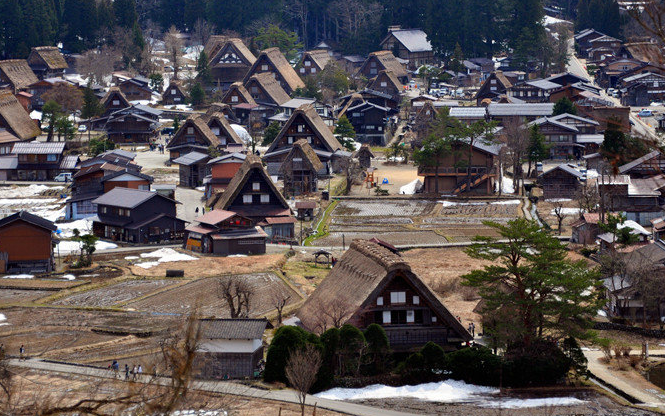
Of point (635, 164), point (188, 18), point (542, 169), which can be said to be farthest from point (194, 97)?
point (635, 164)

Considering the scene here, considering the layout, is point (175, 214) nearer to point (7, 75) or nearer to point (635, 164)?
point (635, 164)

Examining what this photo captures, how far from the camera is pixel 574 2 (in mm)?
104750

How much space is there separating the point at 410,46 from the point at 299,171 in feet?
124

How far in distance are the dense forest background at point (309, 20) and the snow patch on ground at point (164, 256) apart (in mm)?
45696

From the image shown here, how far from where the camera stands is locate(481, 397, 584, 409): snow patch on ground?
23.1 m

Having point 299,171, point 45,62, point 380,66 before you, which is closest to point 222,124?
point 299,171

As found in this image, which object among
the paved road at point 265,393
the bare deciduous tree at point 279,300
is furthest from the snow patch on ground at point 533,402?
the bare deciduous tree at point 279,300

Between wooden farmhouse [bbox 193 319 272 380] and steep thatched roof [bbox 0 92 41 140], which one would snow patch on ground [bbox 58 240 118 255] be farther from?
steep thatched roof [bbox 0 92 41 140]

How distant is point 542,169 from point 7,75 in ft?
131

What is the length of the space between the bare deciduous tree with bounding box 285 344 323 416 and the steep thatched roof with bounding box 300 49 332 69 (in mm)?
62836

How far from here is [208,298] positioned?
109 ft

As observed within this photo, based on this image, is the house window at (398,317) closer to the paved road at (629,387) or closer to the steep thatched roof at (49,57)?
the paved road at (629,387)

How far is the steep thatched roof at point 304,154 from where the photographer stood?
2094 inches

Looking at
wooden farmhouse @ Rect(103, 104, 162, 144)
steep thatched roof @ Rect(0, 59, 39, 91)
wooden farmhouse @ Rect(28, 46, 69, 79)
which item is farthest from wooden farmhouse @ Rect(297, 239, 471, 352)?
wooden farmhouse @ Rect(28, 46, 69, 79)
